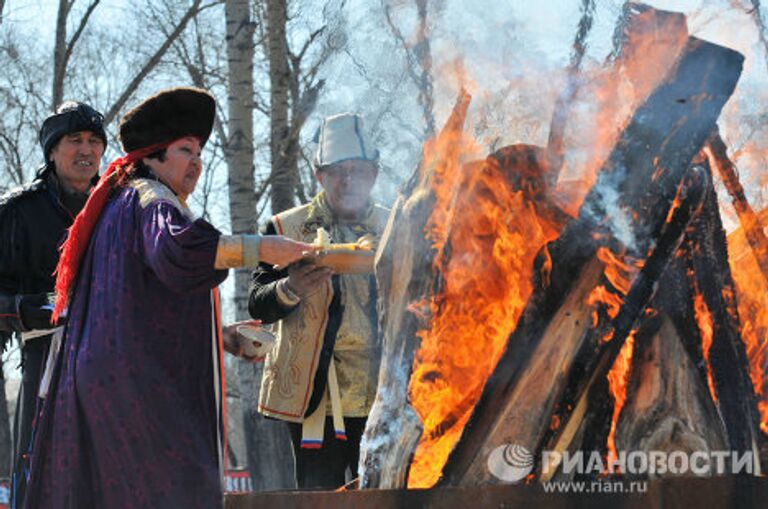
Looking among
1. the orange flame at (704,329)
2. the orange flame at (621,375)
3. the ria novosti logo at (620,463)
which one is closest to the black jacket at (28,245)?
the ria novosti logo at (620,463)

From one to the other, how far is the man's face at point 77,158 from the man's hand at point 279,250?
176cm

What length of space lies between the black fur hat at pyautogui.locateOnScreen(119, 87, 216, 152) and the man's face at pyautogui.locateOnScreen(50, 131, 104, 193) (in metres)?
1.14

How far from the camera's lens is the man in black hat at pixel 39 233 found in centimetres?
532

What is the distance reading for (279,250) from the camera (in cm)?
416

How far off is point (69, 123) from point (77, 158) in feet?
0.52

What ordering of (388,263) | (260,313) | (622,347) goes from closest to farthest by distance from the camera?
(622,347)
(388,263)
(260,313)

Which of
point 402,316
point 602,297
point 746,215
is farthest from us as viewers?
point 402,316

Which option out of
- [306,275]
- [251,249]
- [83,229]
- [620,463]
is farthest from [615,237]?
[83,229]

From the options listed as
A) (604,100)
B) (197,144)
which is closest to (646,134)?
(604,100)

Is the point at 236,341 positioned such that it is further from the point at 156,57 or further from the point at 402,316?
the point at 156,57

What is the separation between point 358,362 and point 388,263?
37.4 inches

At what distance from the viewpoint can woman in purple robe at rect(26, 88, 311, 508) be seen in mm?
4148

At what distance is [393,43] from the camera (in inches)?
198

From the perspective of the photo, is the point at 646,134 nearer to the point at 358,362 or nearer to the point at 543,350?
the point at 543,350
